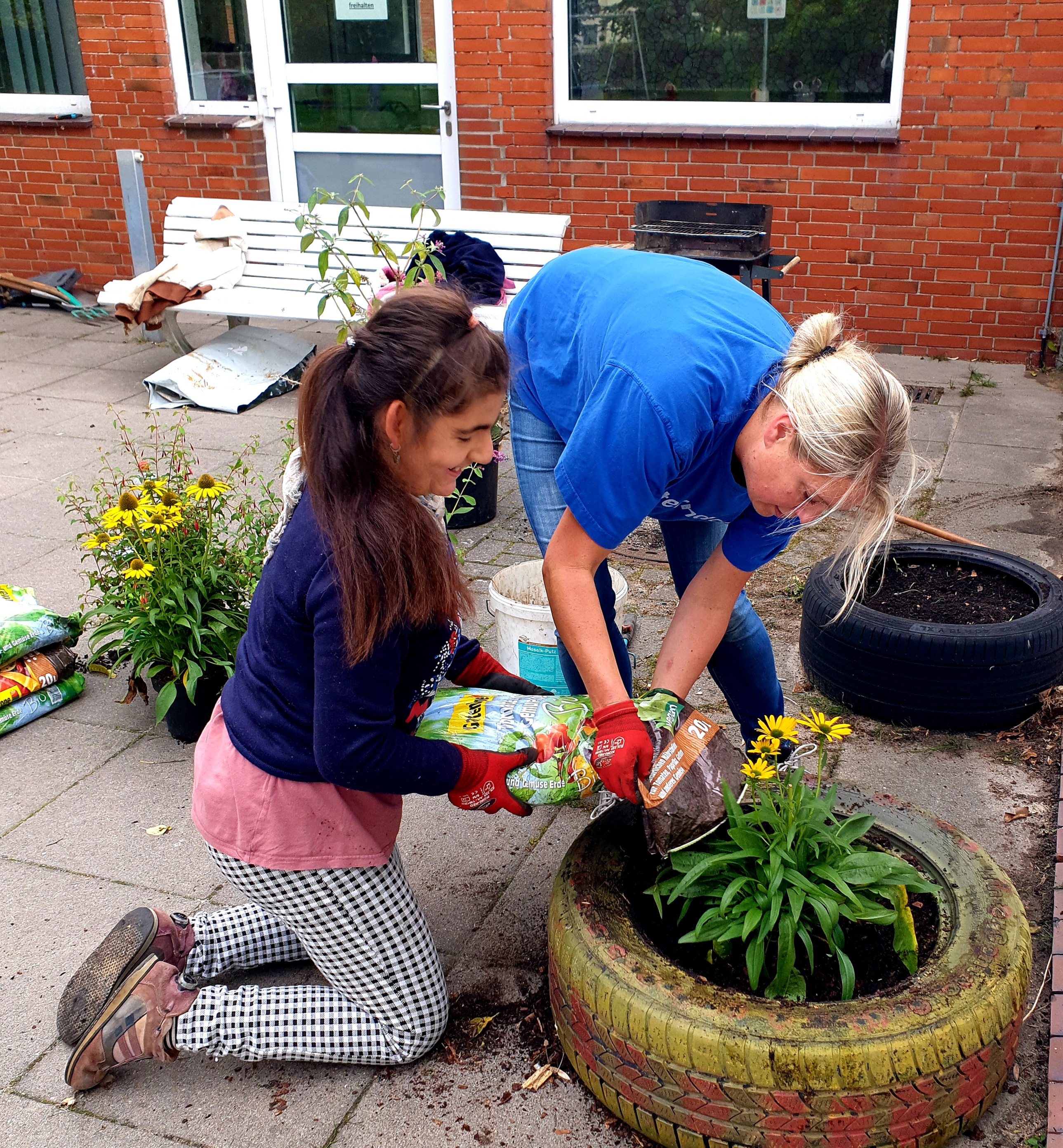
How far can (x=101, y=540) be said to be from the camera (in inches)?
132

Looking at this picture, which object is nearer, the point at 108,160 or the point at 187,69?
the point at 187,69

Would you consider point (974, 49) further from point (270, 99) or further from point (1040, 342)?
point (270, 99)

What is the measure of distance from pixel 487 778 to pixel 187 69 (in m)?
7.52

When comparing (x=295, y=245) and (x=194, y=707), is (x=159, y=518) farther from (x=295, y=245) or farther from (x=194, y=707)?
(x=295, y=245)

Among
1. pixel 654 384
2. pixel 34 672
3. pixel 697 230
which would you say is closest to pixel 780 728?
pixel 654 384

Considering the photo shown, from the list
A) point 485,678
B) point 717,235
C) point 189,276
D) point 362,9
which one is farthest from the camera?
point 362,9

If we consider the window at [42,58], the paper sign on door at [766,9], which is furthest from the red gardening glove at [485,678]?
the window at [42,58]

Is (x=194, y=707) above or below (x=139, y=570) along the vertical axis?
below

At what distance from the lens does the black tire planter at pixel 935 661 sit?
328 cm

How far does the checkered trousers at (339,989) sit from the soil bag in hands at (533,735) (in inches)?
12.4

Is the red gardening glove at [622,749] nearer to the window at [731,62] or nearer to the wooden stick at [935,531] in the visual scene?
the wooden stick at [935,531]

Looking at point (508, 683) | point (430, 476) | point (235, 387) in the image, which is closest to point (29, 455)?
point (235, 387)

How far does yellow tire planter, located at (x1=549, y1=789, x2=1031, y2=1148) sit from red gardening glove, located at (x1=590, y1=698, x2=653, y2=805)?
27 centimetres

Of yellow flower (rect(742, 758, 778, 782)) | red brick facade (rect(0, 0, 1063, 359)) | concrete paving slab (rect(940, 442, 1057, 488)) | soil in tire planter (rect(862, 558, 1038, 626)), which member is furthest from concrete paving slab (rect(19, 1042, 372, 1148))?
red brick facade (rect(0, 0, 1063, 359))
